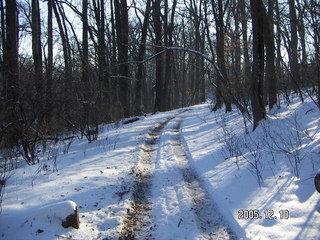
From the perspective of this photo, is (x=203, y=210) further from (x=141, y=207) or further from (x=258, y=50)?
(x=258, y=50)

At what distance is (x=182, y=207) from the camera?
4.03 m

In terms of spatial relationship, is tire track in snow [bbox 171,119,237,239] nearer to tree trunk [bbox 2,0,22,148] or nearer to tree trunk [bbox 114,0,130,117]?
tree trunk [bbox 2,0,22,148]

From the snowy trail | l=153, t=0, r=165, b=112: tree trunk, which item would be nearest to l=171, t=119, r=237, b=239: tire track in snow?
the snowy trail

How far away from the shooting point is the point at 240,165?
5699mm

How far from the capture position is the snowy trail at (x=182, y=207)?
336 cm

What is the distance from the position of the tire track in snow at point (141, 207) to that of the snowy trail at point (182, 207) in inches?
5.1

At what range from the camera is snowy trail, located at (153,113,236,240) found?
3355 millimetres

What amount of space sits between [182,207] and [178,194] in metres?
0.50

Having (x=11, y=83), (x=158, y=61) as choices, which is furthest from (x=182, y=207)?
(x=158, y=61)

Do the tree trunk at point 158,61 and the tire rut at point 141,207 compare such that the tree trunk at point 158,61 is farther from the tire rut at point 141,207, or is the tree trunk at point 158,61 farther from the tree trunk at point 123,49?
the tire rut at point 141,207

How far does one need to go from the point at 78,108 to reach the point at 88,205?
18.7 feet

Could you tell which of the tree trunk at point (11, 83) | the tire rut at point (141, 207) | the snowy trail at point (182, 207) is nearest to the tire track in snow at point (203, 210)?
the snowy trail at point (182, 207)

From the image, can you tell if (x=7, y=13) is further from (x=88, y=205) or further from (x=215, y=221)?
(x=215, y=221)

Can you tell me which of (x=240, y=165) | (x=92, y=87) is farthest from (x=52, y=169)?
(x=240, y=165)
